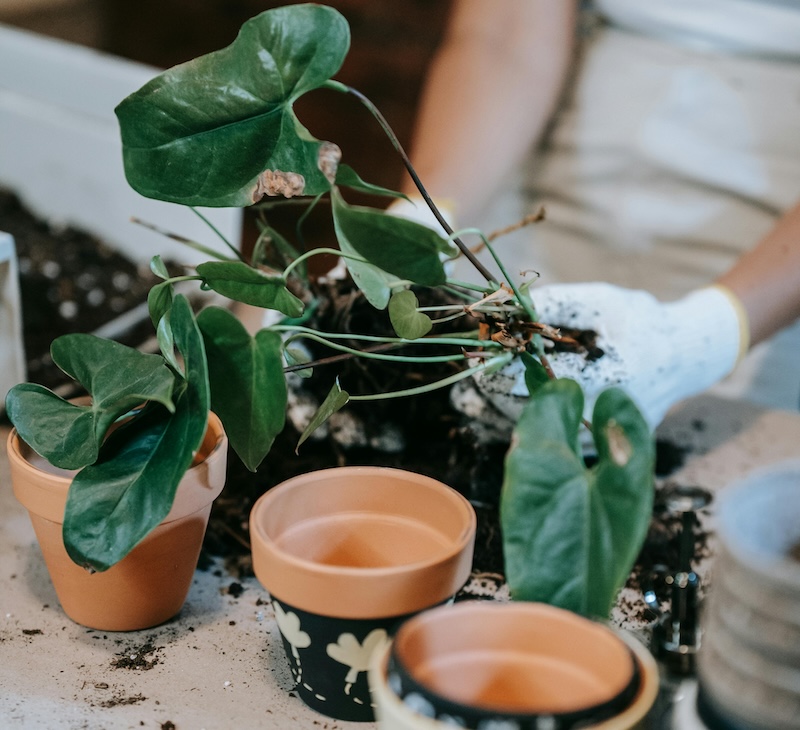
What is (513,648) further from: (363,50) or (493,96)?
(363,50)

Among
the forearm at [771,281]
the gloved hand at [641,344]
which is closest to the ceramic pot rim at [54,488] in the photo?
the gloved hand at [641,344]

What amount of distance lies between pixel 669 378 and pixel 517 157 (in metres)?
0.54

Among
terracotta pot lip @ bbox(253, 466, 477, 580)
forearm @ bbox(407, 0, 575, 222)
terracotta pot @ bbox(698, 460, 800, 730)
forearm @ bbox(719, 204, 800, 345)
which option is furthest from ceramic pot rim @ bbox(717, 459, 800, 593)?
forearm @ bbox(407, 0, 575, 222)

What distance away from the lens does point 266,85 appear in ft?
1.77

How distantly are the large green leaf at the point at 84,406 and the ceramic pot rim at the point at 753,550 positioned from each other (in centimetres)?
31

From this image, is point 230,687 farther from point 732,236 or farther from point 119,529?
point 732,236


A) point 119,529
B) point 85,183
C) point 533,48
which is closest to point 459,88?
point 533,48

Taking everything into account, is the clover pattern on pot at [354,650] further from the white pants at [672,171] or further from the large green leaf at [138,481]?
the white pants at [672,171]

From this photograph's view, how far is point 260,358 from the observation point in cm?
52

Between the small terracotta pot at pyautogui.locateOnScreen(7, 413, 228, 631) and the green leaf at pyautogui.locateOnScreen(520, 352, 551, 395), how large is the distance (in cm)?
21

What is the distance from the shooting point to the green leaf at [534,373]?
557 mm

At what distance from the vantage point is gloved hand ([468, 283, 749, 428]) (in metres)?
0.70

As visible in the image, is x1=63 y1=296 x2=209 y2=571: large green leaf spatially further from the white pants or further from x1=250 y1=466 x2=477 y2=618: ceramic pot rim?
the white pants

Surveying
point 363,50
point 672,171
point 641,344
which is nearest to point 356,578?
point 641,344
